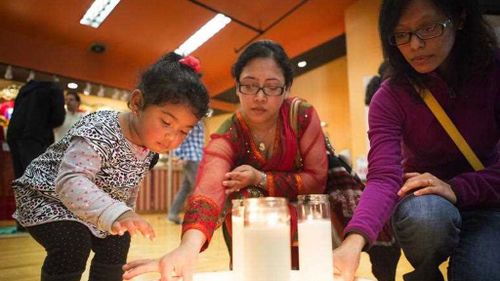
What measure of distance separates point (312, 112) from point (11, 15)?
3.81 metres

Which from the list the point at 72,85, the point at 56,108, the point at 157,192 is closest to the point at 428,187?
the point at 56,108

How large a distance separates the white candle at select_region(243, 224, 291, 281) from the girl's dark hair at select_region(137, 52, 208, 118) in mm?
624

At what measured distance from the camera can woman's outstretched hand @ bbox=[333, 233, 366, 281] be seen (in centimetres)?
77

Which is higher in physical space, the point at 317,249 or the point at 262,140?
the point at 262,140

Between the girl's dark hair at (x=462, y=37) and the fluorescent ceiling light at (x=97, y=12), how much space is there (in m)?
3.47

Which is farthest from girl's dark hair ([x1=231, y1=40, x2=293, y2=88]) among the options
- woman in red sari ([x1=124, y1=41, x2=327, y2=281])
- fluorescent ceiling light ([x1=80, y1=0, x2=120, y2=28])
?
fluorescent ceiling light ([x1=80, y1=0, x2=120, y2=28])

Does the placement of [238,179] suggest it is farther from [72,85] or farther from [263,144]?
[72,85]

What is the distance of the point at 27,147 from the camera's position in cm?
306

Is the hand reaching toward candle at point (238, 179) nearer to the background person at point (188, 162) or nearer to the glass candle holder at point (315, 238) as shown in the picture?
the glass candle holder at point (315, 238)

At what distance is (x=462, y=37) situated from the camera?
1.07m

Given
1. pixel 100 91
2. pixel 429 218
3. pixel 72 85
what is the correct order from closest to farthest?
pixel 429 218 < pixel 72 85 < pixel 100 91

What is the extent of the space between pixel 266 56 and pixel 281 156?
0.35 m

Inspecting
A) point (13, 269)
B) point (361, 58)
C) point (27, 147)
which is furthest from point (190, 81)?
point (361, 58)

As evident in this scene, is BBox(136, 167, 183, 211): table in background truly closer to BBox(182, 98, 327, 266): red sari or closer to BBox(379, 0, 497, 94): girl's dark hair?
BBox(182, 98, 327, 266): red sari
